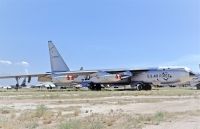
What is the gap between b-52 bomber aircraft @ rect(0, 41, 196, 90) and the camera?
222 ft

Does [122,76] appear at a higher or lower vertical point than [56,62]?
lower

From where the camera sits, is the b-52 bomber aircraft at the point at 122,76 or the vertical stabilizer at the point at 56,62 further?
the vertical stabilizer at the point at 56,62

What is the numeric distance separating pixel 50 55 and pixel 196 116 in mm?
67373

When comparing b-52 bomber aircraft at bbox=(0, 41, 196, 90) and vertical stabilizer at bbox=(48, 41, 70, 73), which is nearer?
b-52 bomber aircraft at bbox=(0, 41, 196, 90)

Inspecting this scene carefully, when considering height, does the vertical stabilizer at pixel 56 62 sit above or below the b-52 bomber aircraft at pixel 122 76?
above

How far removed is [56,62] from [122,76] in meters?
16.6

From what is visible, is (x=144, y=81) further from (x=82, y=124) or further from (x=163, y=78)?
(x=82, y=124)

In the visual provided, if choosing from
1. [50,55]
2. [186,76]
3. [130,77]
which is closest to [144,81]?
[130,77]

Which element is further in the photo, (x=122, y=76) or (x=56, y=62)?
(x=56, y=62)

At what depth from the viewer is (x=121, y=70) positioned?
74.2m

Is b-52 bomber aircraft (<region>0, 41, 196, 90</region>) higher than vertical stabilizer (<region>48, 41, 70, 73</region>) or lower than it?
lower

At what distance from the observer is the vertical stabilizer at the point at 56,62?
83312 millimetres

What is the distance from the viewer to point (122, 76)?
72.2m

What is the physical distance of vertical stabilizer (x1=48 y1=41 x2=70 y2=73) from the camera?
83312 mm
